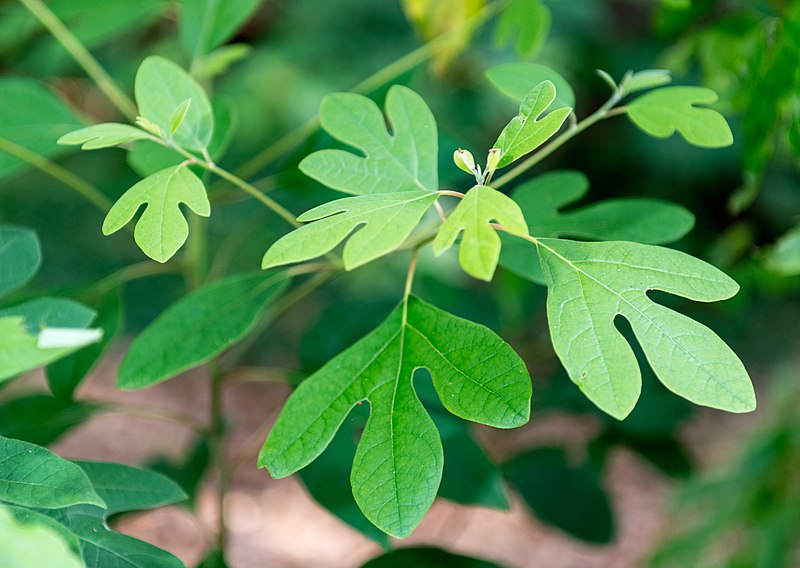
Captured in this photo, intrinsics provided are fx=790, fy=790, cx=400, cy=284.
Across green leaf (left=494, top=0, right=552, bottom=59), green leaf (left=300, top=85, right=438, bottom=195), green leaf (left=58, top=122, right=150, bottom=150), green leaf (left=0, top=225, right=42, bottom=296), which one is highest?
green leaf (left=494, top=0, right=552, bottom=59)

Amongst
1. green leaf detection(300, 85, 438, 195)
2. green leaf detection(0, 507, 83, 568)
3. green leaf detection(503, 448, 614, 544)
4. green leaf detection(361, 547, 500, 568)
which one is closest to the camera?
green leaf detection(0, 507, 83, 568)

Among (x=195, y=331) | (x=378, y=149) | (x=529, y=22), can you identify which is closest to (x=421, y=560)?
(x=195, y=331)

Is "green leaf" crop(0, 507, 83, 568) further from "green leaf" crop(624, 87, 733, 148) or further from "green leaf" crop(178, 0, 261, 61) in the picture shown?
"green leaf" crop(178, 0, 261, 61)

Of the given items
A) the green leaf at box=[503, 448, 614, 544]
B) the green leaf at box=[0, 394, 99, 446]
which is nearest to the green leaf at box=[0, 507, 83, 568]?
the green leaf at box=[0, 394, 99, 446]

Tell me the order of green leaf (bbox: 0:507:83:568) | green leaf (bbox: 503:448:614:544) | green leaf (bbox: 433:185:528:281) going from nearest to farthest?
green leaf (bbox: 0:507:83:568), green leaf (bbox: 433:185:528:281), green leaf (bbox: 503:448:614:544)

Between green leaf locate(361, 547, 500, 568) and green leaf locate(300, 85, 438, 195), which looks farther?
green leaf locate(361, 547, 500, 568)

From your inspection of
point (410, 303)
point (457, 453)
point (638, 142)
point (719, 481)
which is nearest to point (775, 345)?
point (638, 142)

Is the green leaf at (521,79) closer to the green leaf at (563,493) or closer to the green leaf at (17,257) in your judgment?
the green leaf at (17,257)

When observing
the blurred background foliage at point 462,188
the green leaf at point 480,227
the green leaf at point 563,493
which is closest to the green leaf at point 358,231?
the green leaf at point 480,227
